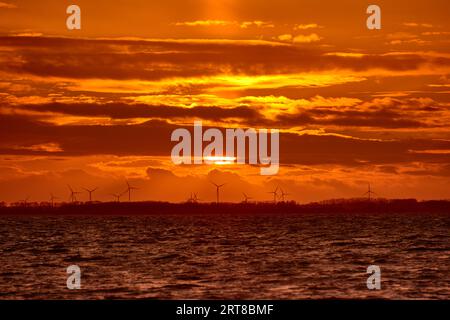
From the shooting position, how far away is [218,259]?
281 ft

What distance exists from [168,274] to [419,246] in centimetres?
5134

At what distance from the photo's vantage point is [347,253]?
310 ft

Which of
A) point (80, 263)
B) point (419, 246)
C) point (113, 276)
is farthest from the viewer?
point (419, 246)

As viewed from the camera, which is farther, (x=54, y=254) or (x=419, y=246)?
(x=419, y=246)

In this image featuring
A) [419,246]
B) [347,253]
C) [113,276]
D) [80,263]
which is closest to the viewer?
[113,276]

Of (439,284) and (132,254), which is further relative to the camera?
(132,254)

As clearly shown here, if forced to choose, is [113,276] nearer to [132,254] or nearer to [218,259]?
[218,259]

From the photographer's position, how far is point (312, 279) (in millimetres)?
62062

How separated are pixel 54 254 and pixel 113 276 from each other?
34809mm
